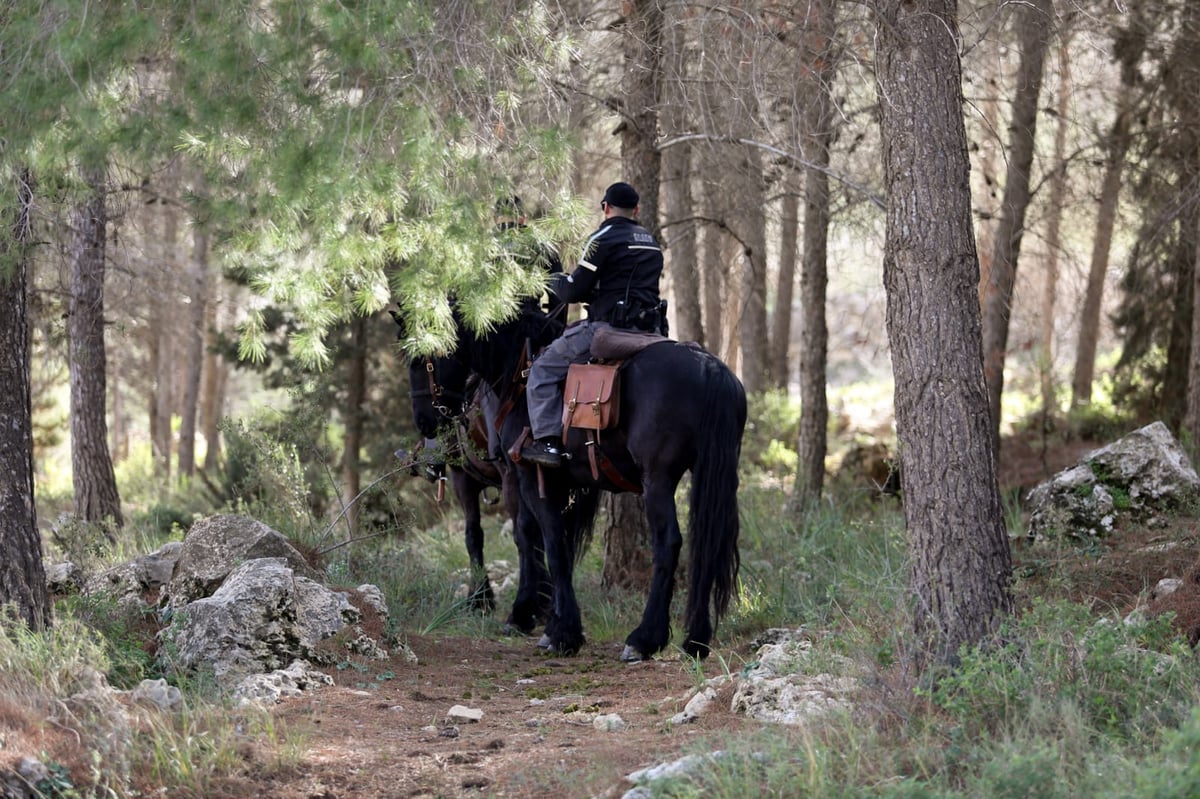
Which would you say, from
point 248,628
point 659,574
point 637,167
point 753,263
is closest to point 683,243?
point 753,263

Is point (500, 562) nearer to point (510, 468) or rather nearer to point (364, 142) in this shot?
point (510, 468)

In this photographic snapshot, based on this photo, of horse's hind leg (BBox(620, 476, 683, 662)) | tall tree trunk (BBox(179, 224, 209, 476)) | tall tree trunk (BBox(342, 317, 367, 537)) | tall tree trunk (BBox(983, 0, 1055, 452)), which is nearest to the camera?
horse's hind leg (BBox(620, 476, 683, 662))

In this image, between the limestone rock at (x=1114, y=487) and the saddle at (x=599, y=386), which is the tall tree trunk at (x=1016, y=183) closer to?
the limestone rock at (x=1114, y=487)

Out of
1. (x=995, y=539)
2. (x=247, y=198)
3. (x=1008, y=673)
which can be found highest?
(x=247, y=198)

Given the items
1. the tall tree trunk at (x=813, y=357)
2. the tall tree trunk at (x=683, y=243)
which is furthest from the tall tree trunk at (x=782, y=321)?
the tall tree trunk at (x=813, y=357)

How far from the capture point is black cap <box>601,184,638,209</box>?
812 cm

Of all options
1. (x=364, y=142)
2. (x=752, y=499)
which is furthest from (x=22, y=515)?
(x=752, y=499)

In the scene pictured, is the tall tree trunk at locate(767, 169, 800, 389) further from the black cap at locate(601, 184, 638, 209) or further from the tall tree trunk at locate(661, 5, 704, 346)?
the black cap at locate(601, 184, 638, 209)

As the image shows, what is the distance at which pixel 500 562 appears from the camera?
11.5m

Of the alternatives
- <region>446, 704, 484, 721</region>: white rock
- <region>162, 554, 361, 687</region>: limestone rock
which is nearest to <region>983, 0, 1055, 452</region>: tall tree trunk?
<region>446, 704, 484, 721</region>: white rock

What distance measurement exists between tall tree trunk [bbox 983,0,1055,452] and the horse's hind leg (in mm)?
3280

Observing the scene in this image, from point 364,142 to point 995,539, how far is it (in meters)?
3.54

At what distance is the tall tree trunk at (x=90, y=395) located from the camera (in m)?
10.7

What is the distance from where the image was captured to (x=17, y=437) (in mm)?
6727
